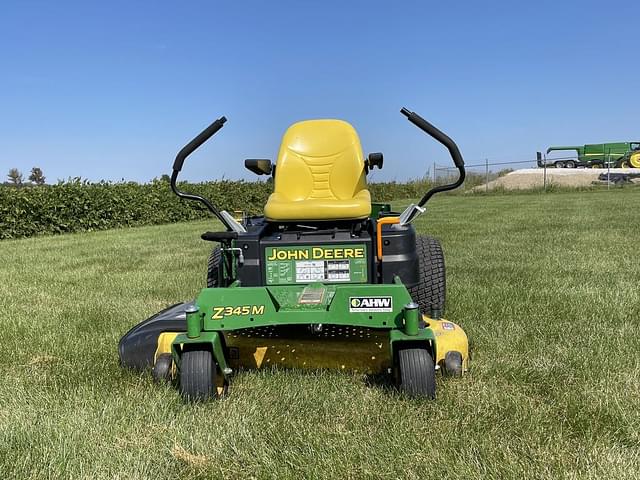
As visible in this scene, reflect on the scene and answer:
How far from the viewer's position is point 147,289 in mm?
5688

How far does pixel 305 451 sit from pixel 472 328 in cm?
200

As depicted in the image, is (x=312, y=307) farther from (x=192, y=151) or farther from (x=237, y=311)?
(x=192, y=151)

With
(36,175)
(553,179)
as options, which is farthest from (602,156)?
(36,175)

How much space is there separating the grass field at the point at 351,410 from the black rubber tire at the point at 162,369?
6 centimetres

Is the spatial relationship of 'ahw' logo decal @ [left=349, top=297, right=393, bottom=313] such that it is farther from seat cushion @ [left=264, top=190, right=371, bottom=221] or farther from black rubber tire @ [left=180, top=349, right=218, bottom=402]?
seat cushion @ [left=264, top=190, right=371, bottom=221]

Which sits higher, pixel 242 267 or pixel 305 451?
pixel 242 267

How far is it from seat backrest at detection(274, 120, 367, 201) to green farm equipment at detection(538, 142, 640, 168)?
3268 cm

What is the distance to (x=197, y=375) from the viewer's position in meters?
2.63

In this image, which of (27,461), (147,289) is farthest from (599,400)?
(147,289)

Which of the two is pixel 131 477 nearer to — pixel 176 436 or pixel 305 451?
pixel 176 436

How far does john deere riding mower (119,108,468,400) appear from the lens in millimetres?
2654

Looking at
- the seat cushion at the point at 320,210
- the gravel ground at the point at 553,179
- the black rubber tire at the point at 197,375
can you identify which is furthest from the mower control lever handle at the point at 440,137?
the gravel ground at the point at 553,179

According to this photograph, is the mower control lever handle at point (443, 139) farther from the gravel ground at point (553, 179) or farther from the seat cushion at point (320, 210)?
the gravel ground at point (553, 179)

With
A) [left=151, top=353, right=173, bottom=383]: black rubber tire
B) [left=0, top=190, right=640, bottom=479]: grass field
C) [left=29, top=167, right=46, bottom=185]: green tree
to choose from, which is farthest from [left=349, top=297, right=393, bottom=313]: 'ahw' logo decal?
[left=29, top=167, right=46, bottom=185]: green tree
